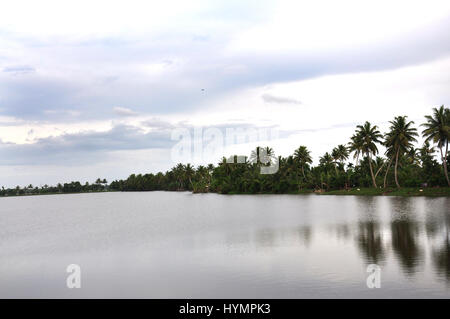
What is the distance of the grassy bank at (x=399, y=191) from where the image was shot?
68.0 m

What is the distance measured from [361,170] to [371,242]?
76.6m

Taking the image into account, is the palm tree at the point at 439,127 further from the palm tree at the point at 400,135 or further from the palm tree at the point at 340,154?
the palm tree at the point at 340,154

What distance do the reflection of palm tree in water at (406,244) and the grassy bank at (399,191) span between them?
41614mm

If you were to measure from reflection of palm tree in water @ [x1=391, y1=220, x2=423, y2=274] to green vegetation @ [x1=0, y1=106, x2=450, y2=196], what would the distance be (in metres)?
41.6

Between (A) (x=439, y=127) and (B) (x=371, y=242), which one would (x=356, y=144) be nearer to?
(A) (x=439, y=127)

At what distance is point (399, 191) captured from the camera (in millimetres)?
76000

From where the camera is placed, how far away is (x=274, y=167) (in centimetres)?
11494

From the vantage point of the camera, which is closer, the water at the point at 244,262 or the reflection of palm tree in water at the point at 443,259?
the water at the point at 244,262

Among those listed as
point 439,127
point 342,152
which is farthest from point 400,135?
point 342,152

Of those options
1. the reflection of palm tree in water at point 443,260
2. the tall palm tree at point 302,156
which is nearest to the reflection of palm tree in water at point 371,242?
the reflection of palm tree in water at point 443,260

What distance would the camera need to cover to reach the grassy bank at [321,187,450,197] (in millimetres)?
68000
